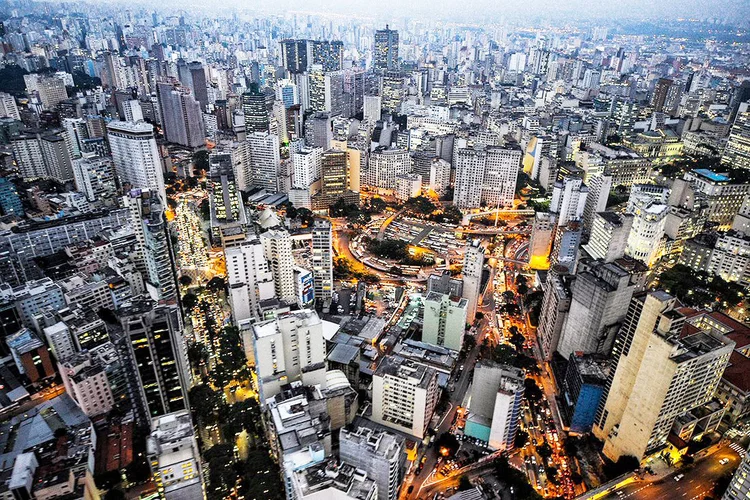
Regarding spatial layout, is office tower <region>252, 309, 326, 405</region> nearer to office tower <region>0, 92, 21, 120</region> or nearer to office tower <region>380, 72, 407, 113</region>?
office tower <region>0, 92, 21, 120</region>

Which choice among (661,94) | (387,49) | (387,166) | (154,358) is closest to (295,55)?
(387,49)

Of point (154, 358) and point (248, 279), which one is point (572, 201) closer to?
point (248, 279)

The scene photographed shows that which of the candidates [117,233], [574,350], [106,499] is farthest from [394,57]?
[106,499]

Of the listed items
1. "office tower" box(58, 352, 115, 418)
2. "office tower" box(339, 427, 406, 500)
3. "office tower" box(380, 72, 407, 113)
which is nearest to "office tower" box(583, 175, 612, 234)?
"office tower" box(339, 427, 406, 500)

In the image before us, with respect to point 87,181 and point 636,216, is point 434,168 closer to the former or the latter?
point 636,216

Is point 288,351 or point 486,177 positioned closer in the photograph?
point 288,351

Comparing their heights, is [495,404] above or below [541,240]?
above

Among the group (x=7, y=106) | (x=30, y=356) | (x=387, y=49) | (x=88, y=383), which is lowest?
(x=30, y=356)
